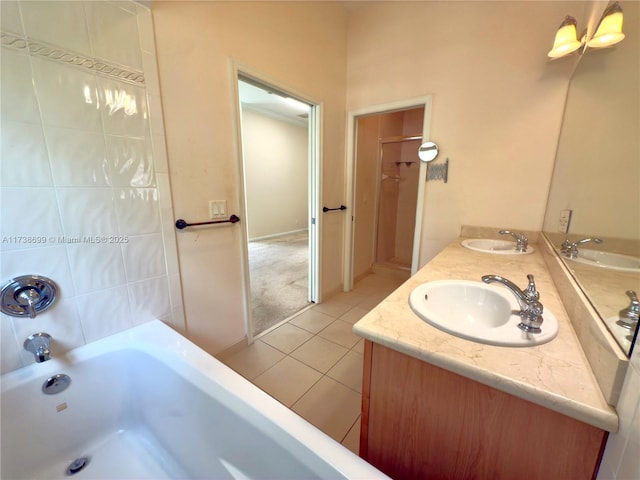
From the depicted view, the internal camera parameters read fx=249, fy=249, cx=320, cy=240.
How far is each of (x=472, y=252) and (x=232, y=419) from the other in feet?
5.33

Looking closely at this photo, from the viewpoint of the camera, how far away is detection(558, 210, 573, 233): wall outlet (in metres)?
1.26

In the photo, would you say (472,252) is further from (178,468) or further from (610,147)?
(178,468)

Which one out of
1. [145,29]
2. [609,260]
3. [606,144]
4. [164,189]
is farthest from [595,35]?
[164,189]

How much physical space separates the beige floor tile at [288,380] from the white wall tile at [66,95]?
5.27 ft

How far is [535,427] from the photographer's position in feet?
1.87

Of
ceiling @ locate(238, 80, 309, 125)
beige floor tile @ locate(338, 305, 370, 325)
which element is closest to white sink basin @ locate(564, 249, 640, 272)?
beige floor tile @ locate(338, 305, 370, 325)

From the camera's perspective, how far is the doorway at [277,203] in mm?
2600

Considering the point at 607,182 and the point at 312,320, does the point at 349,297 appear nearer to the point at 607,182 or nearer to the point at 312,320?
the point at 312,320

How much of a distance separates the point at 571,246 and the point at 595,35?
3.37 feet

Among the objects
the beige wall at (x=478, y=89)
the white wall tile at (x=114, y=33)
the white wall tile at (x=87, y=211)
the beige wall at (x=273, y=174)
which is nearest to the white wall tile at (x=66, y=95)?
the white wall tile at (x=114, y=33)

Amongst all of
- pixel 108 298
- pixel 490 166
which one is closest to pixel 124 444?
pixel 108 298

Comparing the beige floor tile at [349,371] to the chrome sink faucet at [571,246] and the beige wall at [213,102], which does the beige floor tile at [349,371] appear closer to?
the beige wall at [213,102]

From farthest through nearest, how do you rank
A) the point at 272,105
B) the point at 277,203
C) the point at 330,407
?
the point at 277,203
the point at 272,105
the point at 330,407

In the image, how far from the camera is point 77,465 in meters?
1.03
